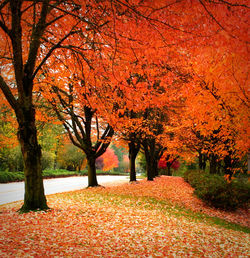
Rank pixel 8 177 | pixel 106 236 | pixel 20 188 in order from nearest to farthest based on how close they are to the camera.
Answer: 1. pixel 106 236
2. pixel 20 188
3. pixel 8 177

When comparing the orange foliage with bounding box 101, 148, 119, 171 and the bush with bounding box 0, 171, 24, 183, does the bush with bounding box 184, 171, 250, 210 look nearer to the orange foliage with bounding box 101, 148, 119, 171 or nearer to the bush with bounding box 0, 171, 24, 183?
the bush with bounding box 0, 171, 24, 183

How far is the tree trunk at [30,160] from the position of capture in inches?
251

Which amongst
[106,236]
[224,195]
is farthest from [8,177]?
[224,195]

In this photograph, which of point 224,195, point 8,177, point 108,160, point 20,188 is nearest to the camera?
point 224,195

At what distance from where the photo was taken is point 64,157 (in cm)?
4019

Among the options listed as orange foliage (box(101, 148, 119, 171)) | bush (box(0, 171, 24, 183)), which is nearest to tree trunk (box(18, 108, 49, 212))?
bush (box(0, 171, 24, 183))

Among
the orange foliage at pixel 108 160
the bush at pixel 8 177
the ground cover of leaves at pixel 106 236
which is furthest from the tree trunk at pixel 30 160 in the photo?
the orange foliage at pixel 108 160

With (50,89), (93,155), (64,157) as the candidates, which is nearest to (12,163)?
(64,157)

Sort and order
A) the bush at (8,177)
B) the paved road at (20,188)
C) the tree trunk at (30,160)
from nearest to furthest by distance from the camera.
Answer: the tree trunk at (30,160) < the paved road at (20,188) < the bush at (8,177)

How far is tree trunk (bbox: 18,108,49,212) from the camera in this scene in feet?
20.9

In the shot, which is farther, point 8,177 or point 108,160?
point 108,160

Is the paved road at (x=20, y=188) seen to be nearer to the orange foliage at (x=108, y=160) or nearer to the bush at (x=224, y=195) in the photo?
the bush at (x=224, y=195)

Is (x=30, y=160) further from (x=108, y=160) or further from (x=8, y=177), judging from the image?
(x=108, y=160)

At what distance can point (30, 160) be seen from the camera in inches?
252
